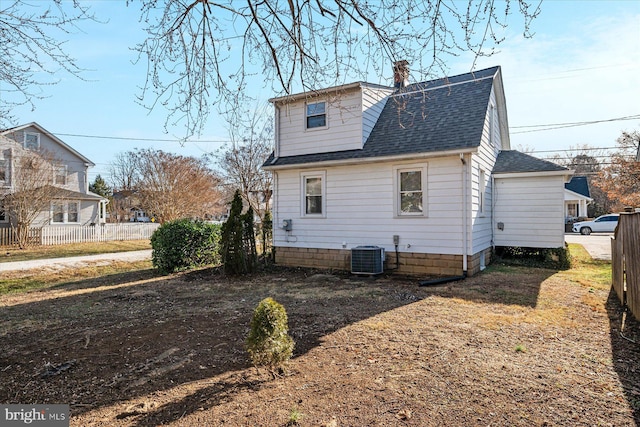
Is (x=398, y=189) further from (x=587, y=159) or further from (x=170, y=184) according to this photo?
(x=587, y=159)

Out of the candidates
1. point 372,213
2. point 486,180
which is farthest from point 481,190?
point 372,213

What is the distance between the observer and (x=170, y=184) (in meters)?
25.2

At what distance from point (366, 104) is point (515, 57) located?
6429 millimetres

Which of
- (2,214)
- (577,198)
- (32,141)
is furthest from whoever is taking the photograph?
(577,198)

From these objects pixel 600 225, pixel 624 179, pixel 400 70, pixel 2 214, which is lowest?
pixel 600 225

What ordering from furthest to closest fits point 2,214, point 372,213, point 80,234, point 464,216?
point 2,214 → point 80,234 → point 372,213 → point 464,216

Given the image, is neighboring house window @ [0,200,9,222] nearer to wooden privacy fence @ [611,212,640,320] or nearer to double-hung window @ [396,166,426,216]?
double-hung window @ [396,166,426,216]

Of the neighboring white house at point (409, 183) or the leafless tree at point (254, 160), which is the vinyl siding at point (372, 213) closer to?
the neighboring white house at point (409, 183)

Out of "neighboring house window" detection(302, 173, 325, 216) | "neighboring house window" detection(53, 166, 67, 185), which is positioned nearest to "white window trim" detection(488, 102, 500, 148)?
"neighboring house window" detection(302, 173, 325, 216)

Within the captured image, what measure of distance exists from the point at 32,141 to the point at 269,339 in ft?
84.9

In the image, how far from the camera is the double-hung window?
9266mm

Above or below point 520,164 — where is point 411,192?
below

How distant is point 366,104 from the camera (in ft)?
35.0

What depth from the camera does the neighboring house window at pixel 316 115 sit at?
10.9 meters
